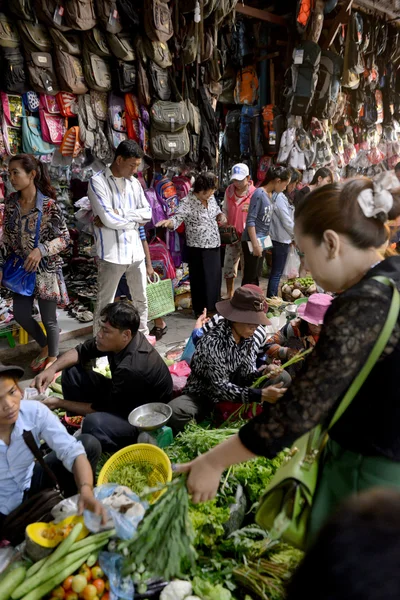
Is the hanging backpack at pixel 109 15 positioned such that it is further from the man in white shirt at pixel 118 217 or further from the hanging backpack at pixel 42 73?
the man in white shirt at pixel 118 217

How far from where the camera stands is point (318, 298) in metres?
3.63

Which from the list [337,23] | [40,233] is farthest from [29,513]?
[337,23]

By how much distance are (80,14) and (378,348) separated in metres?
5.26

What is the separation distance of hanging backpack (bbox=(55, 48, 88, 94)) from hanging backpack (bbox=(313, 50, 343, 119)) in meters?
4.66

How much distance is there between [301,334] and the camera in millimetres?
3986

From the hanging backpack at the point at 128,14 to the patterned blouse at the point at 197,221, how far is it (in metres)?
2.18

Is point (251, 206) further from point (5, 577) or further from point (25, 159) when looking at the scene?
point (5, 577)

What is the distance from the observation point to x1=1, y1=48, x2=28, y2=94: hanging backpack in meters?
4.77

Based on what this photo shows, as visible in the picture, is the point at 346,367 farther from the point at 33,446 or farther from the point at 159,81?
the point at 159,81

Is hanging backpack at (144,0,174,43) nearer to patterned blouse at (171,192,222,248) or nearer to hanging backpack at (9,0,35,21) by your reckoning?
hanging backpack at (9,0,35,21)

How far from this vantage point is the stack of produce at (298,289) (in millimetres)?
6117

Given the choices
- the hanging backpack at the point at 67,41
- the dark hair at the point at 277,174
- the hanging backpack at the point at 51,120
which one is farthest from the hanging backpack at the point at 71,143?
the dark hair at the point at 277,174

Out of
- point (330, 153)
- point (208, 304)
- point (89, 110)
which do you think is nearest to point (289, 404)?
point (208, 304)

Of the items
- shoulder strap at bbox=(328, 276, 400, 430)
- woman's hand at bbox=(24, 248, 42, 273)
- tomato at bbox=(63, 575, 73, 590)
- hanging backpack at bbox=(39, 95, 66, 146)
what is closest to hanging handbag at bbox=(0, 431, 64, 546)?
tomato at bbox=(63, 575, 73, 590)
